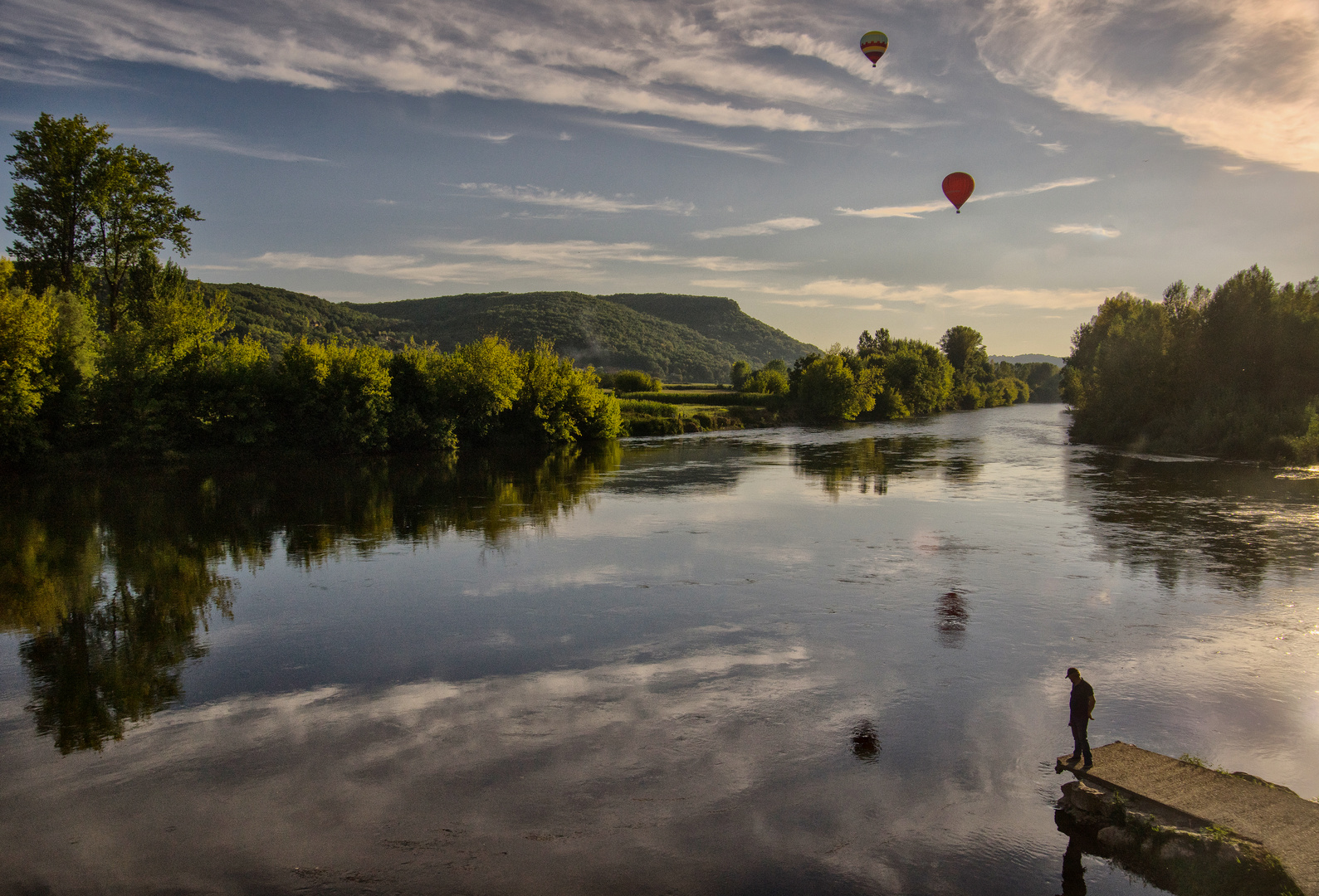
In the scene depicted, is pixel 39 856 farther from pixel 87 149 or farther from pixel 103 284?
pixel 103 284

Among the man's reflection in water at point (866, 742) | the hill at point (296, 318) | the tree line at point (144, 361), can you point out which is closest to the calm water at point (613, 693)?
the man's reflection in water at point (866, 742)

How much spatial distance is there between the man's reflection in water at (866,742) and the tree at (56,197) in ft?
163

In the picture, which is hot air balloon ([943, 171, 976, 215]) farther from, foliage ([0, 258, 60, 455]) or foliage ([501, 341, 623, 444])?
foliage ([0, 258, 60, 455])

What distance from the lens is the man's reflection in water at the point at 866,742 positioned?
1032 cm

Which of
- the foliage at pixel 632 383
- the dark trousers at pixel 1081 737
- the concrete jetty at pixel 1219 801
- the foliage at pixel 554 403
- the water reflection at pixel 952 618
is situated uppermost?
the foliage at pixel 632 383

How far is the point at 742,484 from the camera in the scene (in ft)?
123

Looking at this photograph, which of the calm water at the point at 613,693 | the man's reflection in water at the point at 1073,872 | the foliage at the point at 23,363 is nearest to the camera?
the man's reflection in water at the point at 1073,872

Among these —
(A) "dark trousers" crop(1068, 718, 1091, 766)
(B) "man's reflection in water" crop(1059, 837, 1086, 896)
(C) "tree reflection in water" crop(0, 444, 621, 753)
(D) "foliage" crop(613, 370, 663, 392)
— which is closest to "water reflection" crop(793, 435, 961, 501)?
(C) "tree reflection in water" crop(0, 444, 621, 753)

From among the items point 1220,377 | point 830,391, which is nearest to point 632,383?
point 830,391

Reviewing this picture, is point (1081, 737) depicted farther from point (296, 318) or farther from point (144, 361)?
point (296, 318)

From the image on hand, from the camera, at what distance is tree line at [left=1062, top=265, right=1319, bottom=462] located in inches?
1864

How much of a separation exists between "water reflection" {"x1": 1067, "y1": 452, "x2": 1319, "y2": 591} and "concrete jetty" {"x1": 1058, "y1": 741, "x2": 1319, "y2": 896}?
455 inches

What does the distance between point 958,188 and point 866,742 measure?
35768 mm

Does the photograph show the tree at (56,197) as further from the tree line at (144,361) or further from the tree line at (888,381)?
the tree line at (888,381)
